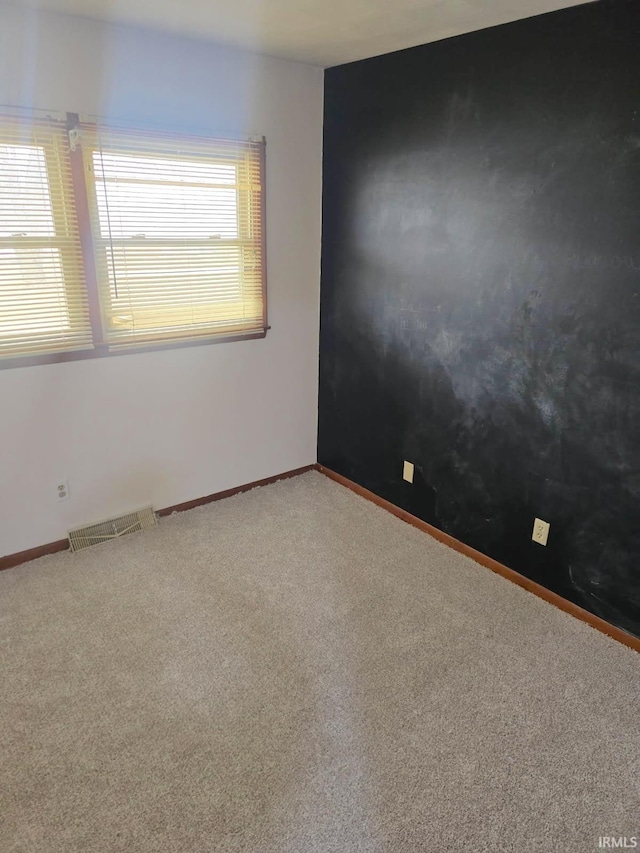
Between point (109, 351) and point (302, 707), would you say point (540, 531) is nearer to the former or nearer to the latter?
point (302, 707)

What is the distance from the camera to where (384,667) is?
2.16 meters

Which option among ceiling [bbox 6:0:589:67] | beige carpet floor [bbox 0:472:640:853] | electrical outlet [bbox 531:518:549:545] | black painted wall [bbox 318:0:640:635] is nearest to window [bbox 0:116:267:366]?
ceiling [bbox 6:0:589:67]

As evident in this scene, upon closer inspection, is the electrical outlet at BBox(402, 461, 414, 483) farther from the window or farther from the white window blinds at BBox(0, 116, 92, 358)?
the white window blinds at BBox(0, 116, 92, 358)

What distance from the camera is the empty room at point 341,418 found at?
5.76 feet

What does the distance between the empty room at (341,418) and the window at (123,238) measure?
2 centimetres

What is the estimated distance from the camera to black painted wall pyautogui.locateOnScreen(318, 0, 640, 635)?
6.80ft

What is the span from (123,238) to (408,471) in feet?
6.41

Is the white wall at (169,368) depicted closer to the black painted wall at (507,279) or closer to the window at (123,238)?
the window at (123,238)

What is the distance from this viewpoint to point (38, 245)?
2.47m

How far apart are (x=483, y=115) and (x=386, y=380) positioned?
1.39 m

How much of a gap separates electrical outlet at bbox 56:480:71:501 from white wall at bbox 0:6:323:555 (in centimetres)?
3

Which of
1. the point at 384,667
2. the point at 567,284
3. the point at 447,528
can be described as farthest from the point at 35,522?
the point at 567,284

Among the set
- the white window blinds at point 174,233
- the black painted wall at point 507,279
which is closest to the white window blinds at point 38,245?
the white window blinds at point 174,233

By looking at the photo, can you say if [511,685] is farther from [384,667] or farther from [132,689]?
[132,689]
